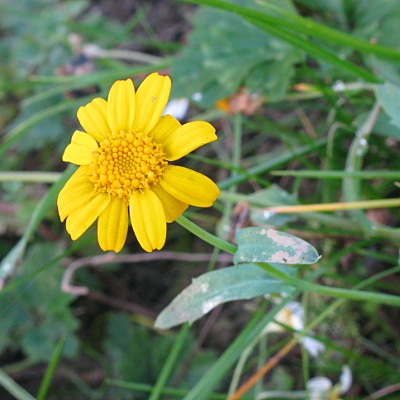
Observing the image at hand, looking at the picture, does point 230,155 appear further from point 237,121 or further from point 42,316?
point 42,316

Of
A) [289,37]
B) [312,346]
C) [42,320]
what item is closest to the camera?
[289,37]

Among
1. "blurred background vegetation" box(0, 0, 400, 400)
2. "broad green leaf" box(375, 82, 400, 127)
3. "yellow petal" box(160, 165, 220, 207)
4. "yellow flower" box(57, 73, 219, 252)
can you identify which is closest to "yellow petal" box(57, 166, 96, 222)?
"yellow flower" box(57, 73, 219, 252)

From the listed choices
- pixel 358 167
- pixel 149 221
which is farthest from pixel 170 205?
pixel 358 167

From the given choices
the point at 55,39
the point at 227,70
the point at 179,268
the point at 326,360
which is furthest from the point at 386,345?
the point at 55,39

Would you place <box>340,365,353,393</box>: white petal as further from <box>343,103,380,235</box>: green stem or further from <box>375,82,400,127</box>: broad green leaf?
<box>375,82,400,127</box>: broad green leaf

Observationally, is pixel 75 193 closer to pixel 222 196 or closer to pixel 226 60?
pixel 222 196

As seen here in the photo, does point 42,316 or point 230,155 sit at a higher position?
point 230,155
